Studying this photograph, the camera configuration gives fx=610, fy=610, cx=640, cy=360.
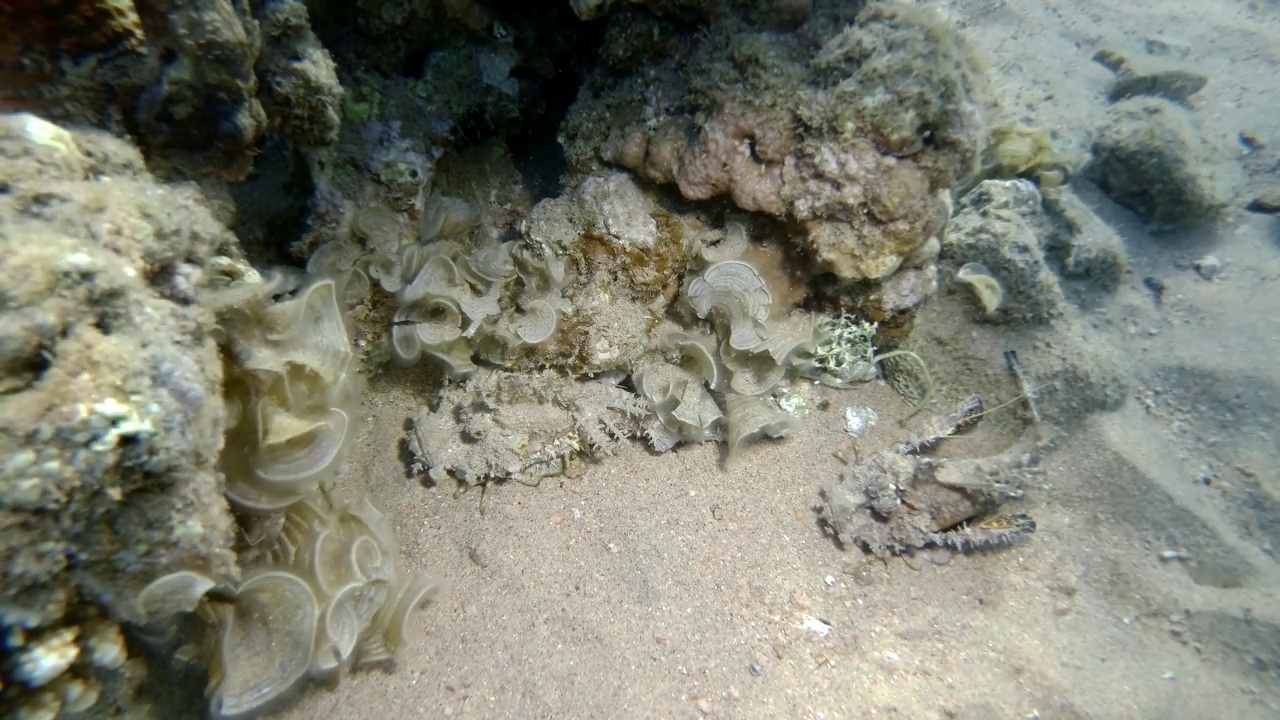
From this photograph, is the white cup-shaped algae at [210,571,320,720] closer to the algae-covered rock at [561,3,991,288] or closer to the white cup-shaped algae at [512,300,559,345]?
the white cup-shaped algae at [512,300,559,345]

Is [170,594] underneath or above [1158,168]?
underneath

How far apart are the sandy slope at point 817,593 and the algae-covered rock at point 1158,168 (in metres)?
2.12

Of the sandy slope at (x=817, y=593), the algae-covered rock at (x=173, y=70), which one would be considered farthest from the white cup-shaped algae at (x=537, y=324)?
the algae-covered rock at (x=173, y=70)

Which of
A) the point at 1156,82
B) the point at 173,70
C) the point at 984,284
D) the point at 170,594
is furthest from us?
the point at 1156,82

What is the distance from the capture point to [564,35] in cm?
344

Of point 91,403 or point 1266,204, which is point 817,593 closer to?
point 91,403

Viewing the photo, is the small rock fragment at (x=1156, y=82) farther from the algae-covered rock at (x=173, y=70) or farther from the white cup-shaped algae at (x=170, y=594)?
the white cup-shaped algae at (x=170, y=594)

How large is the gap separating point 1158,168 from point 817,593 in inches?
194

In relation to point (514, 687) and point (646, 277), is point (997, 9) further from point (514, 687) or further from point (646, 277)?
point (514, 687)

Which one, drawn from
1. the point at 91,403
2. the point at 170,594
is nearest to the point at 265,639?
the point at 170,594

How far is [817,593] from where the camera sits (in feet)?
9.33

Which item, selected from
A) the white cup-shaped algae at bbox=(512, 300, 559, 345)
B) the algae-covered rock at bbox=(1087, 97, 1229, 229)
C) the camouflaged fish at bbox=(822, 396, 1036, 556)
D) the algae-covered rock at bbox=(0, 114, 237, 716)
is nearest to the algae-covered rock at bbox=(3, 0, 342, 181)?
the algae-covered rock at bbox=(0, 114, 237, 716)

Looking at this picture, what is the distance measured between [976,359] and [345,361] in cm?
331

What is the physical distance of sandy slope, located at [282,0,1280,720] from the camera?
251 cm
